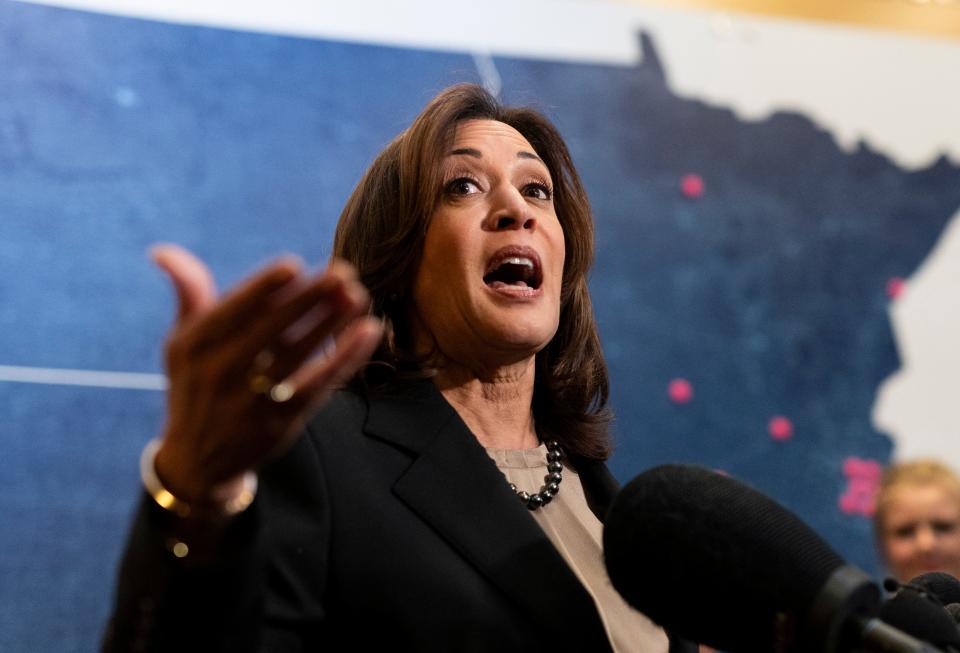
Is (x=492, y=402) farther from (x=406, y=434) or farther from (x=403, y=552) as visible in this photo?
(x=403, y=552)

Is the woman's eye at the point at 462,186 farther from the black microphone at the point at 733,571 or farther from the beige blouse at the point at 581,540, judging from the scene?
the black microphone at the point at 733,571

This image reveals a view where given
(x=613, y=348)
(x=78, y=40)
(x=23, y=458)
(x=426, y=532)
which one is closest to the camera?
(x=426, y=532)

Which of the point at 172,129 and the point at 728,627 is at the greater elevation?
the point at 728,627

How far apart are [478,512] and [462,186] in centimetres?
50

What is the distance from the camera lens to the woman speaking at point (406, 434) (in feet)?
2.18

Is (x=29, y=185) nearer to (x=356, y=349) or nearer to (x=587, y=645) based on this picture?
(x=587, y=645)

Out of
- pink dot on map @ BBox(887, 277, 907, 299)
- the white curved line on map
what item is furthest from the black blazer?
pink dot on map @ BBox(887, 277, 907, 299)

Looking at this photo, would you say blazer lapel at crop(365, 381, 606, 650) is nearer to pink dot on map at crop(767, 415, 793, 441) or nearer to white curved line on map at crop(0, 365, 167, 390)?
white curved line on map at crop(0, 365, 167, 390)

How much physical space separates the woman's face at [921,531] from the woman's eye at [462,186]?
187cm

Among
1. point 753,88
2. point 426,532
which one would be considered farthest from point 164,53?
point 426,532

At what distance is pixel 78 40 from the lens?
8.97 ft

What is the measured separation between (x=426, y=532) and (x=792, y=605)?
1.42 feet

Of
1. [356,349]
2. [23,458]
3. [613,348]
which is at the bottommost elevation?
[23,458]

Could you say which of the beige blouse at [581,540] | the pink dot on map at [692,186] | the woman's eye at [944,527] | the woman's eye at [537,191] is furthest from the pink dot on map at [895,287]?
the beige blouse at [581,540]
